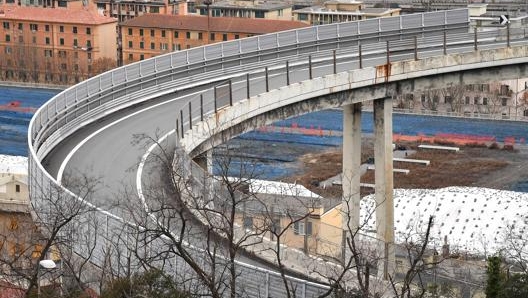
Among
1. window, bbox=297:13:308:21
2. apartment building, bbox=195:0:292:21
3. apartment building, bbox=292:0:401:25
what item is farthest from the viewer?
apartment building, bbox=195:0:292:21

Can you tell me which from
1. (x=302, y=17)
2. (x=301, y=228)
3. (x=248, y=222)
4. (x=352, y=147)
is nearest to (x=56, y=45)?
(x=302, y=17)

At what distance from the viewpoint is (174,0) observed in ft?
219

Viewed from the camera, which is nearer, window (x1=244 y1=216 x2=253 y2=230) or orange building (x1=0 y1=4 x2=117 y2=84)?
window (x1=244 y1=216 x2=253 y2=230)

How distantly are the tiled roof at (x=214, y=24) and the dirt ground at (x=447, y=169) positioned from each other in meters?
13.3

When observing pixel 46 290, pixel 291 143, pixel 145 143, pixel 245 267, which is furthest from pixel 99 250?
pixel 291 143

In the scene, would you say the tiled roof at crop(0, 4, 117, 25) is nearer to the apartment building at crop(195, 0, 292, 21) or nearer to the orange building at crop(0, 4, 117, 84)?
the orange building at crop(0, 4, 117, 84)

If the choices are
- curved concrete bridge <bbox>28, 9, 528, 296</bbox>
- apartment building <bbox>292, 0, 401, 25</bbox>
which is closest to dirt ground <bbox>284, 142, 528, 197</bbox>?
curved concrete bridge <bbox>28, 9, 528, 296</bbox>

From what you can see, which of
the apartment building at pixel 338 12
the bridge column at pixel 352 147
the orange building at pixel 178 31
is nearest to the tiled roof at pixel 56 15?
the orange building at pixel 178 31

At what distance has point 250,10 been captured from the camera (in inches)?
2504

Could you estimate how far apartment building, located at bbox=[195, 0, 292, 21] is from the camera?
6359cm

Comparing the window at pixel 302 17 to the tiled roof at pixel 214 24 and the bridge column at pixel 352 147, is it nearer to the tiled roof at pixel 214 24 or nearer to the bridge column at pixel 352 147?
the tiled roof at pixel 214 24

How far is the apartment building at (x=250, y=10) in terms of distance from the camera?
6359 cm

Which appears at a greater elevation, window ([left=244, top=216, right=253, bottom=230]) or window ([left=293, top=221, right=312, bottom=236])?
window ([left=244, top=216, right=253, bottom=230])

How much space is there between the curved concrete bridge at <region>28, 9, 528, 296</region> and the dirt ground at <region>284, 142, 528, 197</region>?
1108 cm
